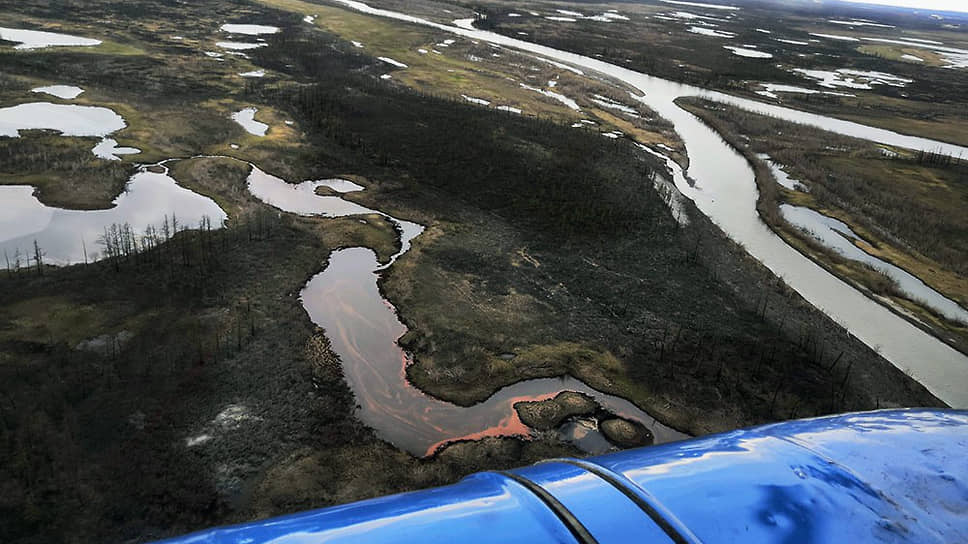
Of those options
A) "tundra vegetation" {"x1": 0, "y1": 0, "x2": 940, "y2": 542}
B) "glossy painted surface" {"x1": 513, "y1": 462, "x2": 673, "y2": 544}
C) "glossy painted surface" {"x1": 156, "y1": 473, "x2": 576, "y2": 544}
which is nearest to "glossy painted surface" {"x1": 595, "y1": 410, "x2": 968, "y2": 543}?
"glossy painted surface" {"x1": 513, "y1": 462, "x2": 673, "y2": 544}

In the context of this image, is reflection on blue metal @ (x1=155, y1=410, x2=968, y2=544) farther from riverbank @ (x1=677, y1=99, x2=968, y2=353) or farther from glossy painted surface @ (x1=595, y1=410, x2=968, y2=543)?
riverbank @ (x1=677, y1=99, x2=968, y2=353)

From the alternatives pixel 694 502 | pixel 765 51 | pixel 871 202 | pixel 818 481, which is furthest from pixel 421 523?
pixel 765 51

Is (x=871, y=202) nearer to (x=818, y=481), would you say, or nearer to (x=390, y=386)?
(x=390, y=386)

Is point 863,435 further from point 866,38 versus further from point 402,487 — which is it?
point 866,38

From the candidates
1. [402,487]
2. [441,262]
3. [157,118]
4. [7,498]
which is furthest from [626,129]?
[7,498]

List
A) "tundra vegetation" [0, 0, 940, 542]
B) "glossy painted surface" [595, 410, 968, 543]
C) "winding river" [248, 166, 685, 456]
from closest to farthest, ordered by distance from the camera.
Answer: "glossy painted surface" [595, 410, 968, 543] < "tundra vegetation" [0, 0, 940, 542] < "winding river" [248, 166, 685, 456]
